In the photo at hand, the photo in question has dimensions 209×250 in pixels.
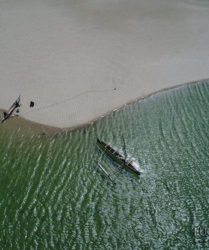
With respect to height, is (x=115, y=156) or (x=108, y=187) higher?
(x=115, y=156)

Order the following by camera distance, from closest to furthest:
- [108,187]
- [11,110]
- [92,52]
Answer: [108,187] → [11,110] → [92,52]

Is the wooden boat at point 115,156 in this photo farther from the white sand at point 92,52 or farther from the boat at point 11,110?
the boat at point 11,110

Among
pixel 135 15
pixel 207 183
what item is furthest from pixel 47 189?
pixel 135 15

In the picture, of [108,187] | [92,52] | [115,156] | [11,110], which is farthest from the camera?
[92,52]

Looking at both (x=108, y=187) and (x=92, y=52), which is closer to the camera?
(x=108, y=187)

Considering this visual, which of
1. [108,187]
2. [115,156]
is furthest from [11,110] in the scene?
[108,187]

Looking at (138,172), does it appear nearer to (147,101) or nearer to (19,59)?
(147,101)

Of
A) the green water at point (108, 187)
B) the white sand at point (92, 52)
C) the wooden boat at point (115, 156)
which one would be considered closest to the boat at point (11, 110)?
the white sand at point (92, 52)

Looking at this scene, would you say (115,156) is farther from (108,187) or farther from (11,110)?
(11,110)
